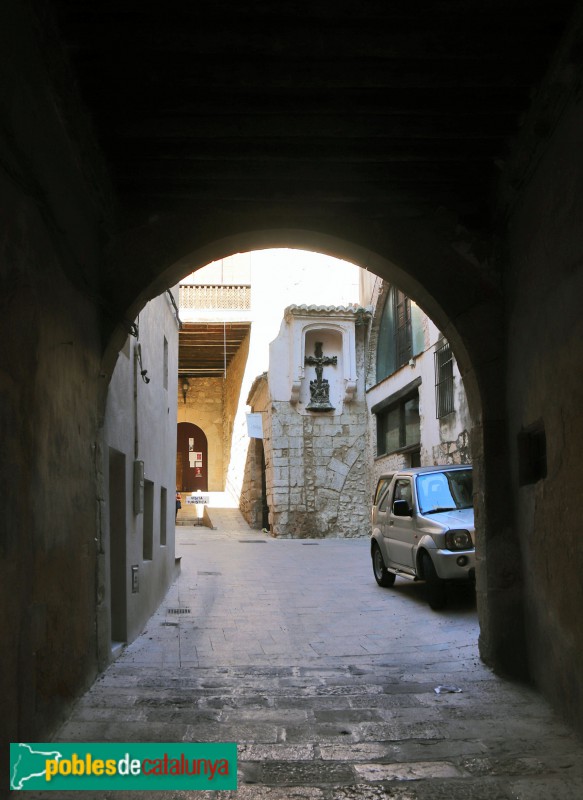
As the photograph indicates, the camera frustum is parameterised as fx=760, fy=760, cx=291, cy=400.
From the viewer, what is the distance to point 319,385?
19281 mm

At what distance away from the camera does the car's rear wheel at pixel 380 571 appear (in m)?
9.71

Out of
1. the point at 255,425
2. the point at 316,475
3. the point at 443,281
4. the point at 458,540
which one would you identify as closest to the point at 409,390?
the point at 316,475

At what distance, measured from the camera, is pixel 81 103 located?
159 inches

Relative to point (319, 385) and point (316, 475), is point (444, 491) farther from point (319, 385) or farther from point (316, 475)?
point (319, 385)

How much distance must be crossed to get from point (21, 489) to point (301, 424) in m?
15.8

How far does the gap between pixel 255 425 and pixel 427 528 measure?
12.8 meters

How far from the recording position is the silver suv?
7344 millimetres

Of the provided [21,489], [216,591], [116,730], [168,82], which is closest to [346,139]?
[168,82]

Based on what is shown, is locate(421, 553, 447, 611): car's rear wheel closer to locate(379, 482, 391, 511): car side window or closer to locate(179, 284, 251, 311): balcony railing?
locate(379, 482, 391, 511): car side window

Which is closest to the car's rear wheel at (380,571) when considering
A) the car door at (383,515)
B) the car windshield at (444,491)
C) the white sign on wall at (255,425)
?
the car door at (383,515)

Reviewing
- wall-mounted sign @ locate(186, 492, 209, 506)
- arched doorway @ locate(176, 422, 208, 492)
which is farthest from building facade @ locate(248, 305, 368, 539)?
arched doorway @ locate(176, 422, 208, 492)

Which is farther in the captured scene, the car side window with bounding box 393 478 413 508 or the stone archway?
the car side window with bounding box 393 478 413 508

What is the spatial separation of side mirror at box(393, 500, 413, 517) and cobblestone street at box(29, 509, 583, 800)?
3.24 feet

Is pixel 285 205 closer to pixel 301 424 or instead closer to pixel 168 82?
pixel 168 82
